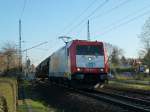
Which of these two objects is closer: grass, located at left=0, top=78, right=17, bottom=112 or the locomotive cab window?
grass, located at left=0, top=78, right=17, bottom=112

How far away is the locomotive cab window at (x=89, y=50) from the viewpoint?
3078 cm

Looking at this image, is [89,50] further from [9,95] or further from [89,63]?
[9,95]

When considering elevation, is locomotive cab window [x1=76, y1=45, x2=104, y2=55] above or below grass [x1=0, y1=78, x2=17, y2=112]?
above

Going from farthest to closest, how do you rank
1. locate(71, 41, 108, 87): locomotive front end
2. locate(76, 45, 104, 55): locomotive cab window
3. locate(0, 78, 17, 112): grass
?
locate(76, 45, 104, 55): locomotive cab window, locate(71, 41, 108, 87): locomotive front end, locate(0, 78, 17, 112): grass

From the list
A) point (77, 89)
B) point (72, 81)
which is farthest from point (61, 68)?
point (72, 81)

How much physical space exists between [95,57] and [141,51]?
56.5 metres

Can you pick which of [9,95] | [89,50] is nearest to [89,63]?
[89,50]

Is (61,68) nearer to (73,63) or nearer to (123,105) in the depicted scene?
(73,63)

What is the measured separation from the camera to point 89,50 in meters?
31.0

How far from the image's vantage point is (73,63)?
29.9m

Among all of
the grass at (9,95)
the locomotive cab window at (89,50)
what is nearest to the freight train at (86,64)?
the locomotive cab window at (89,50)

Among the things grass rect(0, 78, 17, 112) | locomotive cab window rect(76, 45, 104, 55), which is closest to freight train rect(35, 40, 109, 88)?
locomotive cab window rect(76, 45, 104, 55)

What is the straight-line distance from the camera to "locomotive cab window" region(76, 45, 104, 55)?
30.8m

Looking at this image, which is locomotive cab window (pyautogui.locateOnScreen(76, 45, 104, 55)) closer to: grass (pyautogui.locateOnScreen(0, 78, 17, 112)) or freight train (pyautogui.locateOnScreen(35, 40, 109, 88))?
freight train (pyautogui.locateOnScreen(35, 40, 109, 88))
